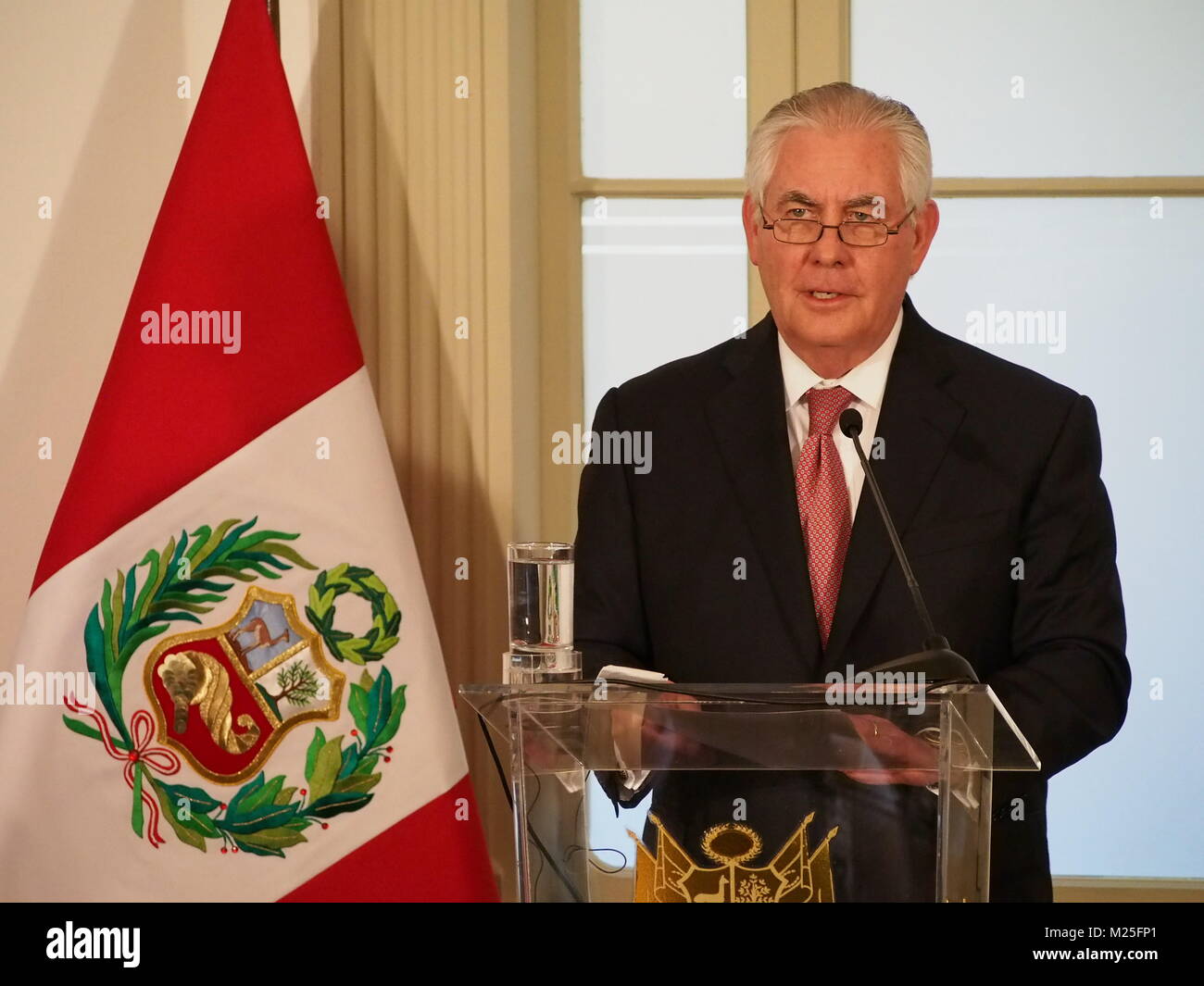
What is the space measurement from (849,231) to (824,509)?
45 cm

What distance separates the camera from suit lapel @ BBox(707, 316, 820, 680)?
2.12 meters

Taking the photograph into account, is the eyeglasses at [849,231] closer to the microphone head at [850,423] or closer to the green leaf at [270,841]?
the microphone head at [850,423]

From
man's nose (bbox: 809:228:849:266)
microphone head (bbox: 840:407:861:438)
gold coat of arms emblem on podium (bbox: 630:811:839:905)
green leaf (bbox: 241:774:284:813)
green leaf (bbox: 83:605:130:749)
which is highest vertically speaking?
man's nose (bbox: 809:228:849:266)

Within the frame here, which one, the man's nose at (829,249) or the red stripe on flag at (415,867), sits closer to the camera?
the man's nose at (829,249)

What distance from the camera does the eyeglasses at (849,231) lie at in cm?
219

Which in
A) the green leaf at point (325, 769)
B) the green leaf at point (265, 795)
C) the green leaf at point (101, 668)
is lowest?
the green leaf at point (265, 795)

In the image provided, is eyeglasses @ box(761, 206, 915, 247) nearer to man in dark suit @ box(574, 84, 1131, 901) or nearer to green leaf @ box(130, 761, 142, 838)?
man in dark suit @ box(574, 84, 1131, 901)

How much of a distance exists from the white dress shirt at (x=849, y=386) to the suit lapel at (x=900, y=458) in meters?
0.02

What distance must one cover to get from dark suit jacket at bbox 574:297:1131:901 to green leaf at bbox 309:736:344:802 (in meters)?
0.50

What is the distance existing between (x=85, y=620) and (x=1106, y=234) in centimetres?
235

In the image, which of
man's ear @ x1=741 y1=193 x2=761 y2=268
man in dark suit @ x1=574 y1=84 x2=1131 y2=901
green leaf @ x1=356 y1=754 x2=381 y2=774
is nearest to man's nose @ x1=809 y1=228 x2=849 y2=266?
man in dark suit @ x1=574 y1=84 x2=1131 y2=901

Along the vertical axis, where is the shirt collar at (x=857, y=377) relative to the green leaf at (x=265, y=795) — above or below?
above

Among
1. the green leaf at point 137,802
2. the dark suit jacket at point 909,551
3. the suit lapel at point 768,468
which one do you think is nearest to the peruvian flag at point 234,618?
the green leaf at point 137,802

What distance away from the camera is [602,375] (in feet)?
10.7
